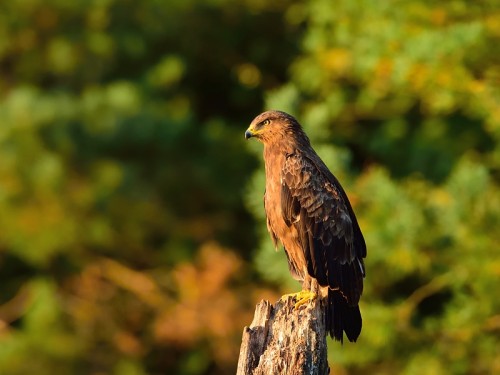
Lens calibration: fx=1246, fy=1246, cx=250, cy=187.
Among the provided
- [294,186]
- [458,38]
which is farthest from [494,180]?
[294,186]

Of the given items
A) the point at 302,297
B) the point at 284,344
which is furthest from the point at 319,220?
the point at 284,344

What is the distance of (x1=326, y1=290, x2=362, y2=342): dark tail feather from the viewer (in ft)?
20.4

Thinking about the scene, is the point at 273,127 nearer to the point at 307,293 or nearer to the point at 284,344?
the point at 307,293

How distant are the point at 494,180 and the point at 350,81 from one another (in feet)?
6.13

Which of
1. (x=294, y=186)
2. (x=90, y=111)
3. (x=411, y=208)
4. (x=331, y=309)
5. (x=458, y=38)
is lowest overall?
(x=331, y=309)

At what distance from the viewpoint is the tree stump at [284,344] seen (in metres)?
4.94

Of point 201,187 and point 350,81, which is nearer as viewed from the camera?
point 350,81

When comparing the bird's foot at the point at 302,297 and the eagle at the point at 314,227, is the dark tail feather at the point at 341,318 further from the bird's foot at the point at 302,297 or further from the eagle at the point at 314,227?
the bird's foot at the point at 302,297

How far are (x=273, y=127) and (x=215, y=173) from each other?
268 inches

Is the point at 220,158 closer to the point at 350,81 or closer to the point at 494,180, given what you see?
the point at 350,81

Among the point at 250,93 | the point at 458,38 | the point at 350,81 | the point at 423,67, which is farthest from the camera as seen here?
the point at 250,93

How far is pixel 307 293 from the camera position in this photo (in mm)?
6258

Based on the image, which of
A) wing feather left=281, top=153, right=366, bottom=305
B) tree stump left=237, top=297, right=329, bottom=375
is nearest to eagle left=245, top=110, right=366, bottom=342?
wing feather left=281, top=153, right=366, bottom=305

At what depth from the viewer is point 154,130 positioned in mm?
13031
